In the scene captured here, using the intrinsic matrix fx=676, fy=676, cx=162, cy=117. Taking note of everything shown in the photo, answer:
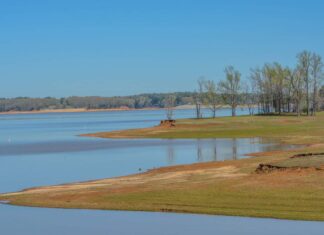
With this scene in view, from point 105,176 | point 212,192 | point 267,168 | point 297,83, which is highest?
point 297,83

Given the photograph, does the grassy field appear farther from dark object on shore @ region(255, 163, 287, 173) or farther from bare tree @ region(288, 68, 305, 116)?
bare tree @ region(288, 68, 305, 116)

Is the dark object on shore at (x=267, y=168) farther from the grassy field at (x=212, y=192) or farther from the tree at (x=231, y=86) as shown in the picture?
→ the tree at (x=231, y=86)

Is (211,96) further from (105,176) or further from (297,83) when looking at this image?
(105,176)

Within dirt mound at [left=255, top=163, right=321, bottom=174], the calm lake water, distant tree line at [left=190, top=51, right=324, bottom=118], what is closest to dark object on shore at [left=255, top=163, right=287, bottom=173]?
dirt mound at [left=255, top=163, right=321, bottom=174]

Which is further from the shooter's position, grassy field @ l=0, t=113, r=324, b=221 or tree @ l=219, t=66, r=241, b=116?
tree @ l=219, t=66, r=241, b=116

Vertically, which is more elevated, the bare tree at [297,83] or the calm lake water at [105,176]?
the bare tree at [297,83]

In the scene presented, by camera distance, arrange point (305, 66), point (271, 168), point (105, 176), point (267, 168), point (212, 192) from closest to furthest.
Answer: point (212, 192), point (271, 168), point (267, 168), point (105, 176), point (305, 66)

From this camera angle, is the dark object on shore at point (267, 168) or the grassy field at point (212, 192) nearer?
the grassy field at point (212, 192)

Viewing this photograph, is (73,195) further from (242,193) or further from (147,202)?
(242,193)

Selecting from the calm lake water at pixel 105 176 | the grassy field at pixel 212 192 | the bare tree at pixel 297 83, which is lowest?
the calm lake water at pixel 105 176

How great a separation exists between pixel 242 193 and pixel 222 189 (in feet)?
4.87

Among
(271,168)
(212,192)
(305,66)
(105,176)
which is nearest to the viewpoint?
(212,192)

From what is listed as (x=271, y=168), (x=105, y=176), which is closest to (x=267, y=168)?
(x=271, y=168)

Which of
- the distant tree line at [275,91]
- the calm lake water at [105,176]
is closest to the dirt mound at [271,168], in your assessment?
the calm lake water at [105,176]
